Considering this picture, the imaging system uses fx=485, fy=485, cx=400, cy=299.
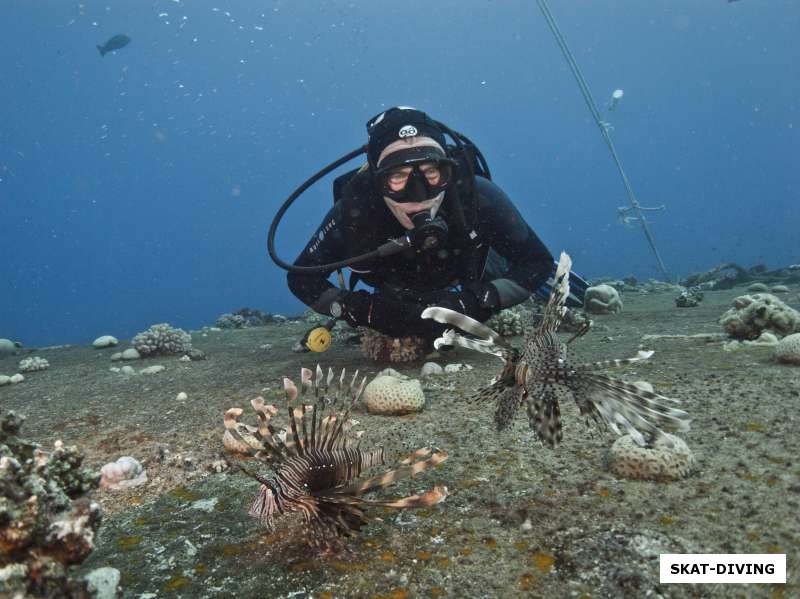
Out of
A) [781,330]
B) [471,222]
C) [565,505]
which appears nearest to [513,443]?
[565,505]

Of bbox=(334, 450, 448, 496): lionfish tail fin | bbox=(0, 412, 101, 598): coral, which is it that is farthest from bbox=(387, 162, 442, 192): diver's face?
bbox=(0, 412, 101, 598): coral

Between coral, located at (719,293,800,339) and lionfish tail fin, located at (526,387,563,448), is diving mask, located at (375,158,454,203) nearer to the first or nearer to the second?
lionfish tail fin, located at (526,387,563,448)

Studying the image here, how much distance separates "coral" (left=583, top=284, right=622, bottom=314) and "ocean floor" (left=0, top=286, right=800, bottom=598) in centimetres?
478

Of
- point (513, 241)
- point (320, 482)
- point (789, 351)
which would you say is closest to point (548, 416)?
point (320, 482)

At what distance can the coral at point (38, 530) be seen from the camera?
4.00 ft

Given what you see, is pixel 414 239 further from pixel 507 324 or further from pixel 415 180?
pixel 507 324

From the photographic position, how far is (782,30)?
102250 mm

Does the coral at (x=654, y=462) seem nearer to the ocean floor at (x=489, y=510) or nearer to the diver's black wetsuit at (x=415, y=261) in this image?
the ocean floor at (x=489, y=510)

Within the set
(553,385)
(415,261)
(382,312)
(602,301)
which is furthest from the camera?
(602,301)

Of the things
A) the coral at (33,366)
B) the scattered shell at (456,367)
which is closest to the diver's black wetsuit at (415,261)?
the scattered shell at (456,367)

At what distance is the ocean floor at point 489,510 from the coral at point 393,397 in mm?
85

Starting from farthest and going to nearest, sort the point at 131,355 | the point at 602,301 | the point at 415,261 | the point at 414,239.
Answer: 1. the point at 602,301
2. the point at 131,355
3. the point at 415,261
4. the point at 414,239

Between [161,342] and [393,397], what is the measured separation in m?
6.00

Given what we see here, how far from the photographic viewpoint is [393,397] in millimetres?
3637
